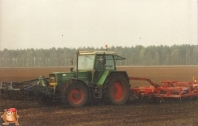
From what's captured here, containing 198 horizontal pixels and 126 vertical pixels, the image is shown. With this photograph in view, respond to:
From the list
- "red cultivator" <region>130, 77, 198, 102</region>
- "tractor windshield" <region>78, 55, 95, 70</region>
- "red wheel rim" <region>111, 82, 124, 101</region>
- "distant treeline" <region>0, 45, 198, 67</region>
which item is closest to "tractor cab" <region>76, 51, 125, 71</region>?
"tractor windshield" <region>78, 55, 95, 70</region>

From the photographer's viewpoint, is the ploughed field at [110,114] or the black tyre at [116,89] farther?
the black tyre at [116,89]

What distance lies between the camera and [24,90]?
1048 cm

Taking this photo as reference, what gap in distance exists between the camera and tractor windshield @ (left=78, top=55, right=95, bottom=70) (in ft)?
38.5

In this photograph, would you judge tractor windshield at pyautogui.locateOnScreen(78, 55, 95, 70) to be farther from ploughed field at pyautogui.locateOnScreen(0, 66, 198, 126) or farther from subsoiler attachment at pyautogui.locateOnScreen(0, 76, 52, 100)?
subsoiler attachment at pyautogui.locateOnScreen(0, 76, 52, 100)

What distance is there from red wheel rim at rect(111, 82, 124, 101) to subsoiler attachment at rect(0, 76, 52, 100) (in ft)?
7.19

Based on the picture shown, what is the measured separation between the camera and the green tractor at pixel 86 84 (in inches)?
428

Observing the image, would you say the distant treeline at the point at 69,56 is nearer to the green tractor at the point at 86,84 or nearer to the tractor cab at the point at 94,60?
the tractor cab at the point at 94,60

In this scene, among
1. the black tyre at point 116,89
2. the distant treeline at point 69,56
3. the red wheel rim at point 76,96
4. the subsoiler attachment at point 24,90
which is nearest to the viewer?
the distant treeline at point 69,56

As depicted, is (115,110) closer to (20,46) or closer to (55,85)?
(55,85)

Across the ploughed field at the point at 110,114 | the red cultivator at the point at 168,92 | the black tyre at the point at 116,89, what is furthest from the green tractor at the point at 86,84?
the red cultivator at the point at 168,92

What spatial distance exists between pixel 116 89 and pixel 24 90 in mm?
3105

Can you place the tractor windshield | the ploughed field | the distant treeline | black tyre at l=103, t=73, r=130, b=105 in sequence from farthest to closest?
the tractor windshield < black tyre at l=103, t=73, r=130, b=105 < the distant treeline < the ploughed field

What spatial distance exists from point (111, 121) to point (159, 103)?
131 inches

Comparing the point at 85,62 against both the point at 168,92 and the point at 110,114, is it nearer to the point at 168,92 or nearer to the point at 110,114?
the point at 110,114
